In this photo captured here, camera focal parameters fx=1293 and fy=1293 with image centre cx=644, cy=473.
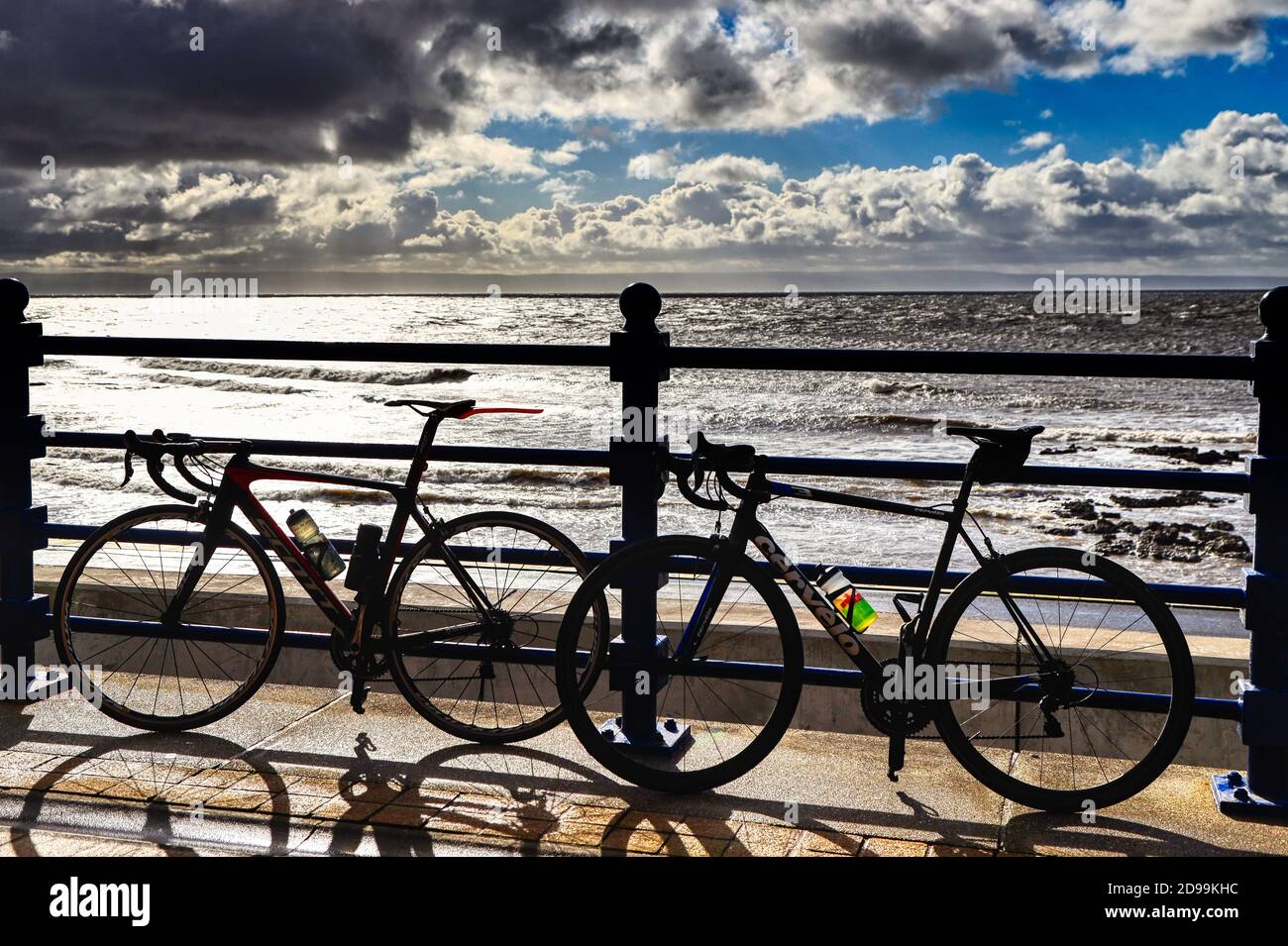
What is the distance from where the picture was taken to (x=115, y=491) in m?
15.9

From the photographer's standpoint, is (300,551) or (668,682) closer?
(668,682)

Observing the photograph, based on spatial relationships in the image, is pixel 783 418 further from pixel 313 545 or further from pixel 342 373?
pixel 313 545

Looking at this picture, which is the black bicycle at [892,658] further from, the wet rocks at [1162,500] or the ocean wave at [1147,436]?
the ocean wave at [1147,436]

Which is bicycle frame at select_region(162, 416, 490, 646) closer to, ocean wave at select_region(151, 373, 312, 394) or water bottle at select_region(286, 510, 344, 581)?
water bottle at select_region(286, 510, 344, 581)

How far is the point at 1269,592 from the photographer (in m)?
3.74

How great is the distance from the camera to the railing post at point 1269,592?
371 centimetres

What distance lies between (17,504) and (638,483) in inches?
95.4

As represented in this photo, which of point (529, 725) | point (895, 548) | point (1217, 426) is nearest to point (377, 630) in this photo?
point (529, 725)

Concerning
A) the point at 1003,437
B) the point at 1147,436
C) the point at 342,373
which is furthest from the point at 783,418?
the point at 1003,437

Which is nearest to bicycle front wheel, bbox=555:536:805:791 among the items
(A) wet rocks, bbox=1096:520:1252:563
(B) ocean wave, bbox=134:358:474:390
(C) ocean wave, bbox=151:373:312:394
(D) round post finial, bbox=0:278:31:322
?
(D) round post finial, bbox=0:278:31:322

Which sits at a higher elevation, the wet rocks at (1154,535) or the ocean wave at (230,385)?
the ocean wave at (230,385)

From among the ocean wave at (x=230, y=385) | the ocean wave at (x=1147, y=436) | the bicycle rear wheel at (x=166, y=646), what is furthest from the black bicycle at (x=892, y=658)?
the ocean wave at (x=230, y=385)
